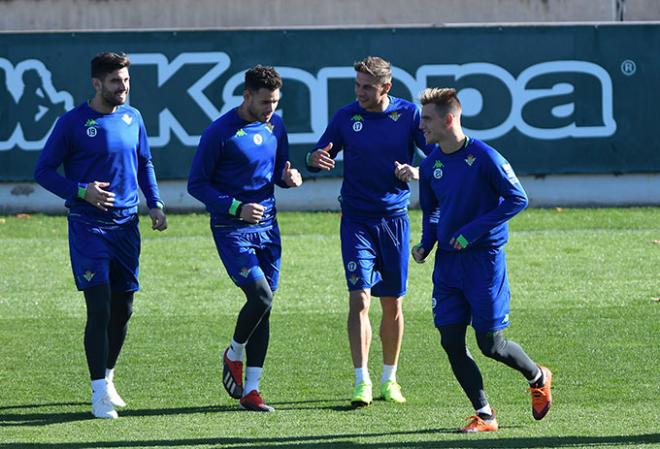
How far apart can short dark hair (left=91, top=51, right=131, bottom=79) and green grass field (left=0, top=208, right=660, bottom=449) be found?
2.15 meters

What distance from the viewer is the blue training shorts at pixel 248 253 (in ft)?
28.5

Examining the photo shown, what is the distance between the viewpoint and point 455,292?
7.80 m

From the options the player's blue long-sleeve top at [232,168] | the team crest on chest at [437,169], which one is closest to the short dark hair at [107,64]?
the player's blue long-sleeve top at [232,168]

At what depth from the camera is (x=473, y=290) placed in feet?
25.3

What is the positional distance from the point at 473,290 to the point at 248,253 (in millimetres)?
1688

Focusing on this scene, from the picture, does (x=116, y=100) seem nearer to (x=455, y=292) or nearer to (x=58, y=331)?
(x=455, y=292)

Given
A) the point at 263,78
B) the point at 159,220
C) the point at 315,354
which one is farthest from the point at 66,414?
the point at 263,78

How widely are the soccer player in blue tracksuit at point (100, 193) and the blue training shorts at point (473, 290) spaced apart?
2096 mm

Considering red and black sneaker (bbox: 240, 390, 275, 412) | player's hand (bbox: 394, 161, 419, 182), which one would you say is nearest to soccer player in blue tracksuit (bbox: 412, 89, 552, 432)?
player's hand (bbox: 394, 161, 419, 182)

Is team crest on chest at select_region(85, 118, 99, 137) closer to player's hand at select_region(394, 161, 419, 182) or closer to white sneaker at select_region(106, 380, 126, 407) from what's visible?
white sneaker at select_region(106, 380, 126, 407)

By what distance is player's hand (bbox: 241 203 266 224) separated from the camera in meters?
8.56

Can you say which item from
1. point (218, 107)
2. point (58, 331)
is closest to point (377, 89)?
point (58, 331)

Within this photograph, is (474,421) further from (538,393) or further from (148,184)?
(148,184)

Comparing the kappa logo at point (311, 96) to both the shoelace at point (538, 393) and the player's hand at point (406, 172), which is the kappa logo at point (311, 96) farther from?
the shoelace at point (538, 393)
